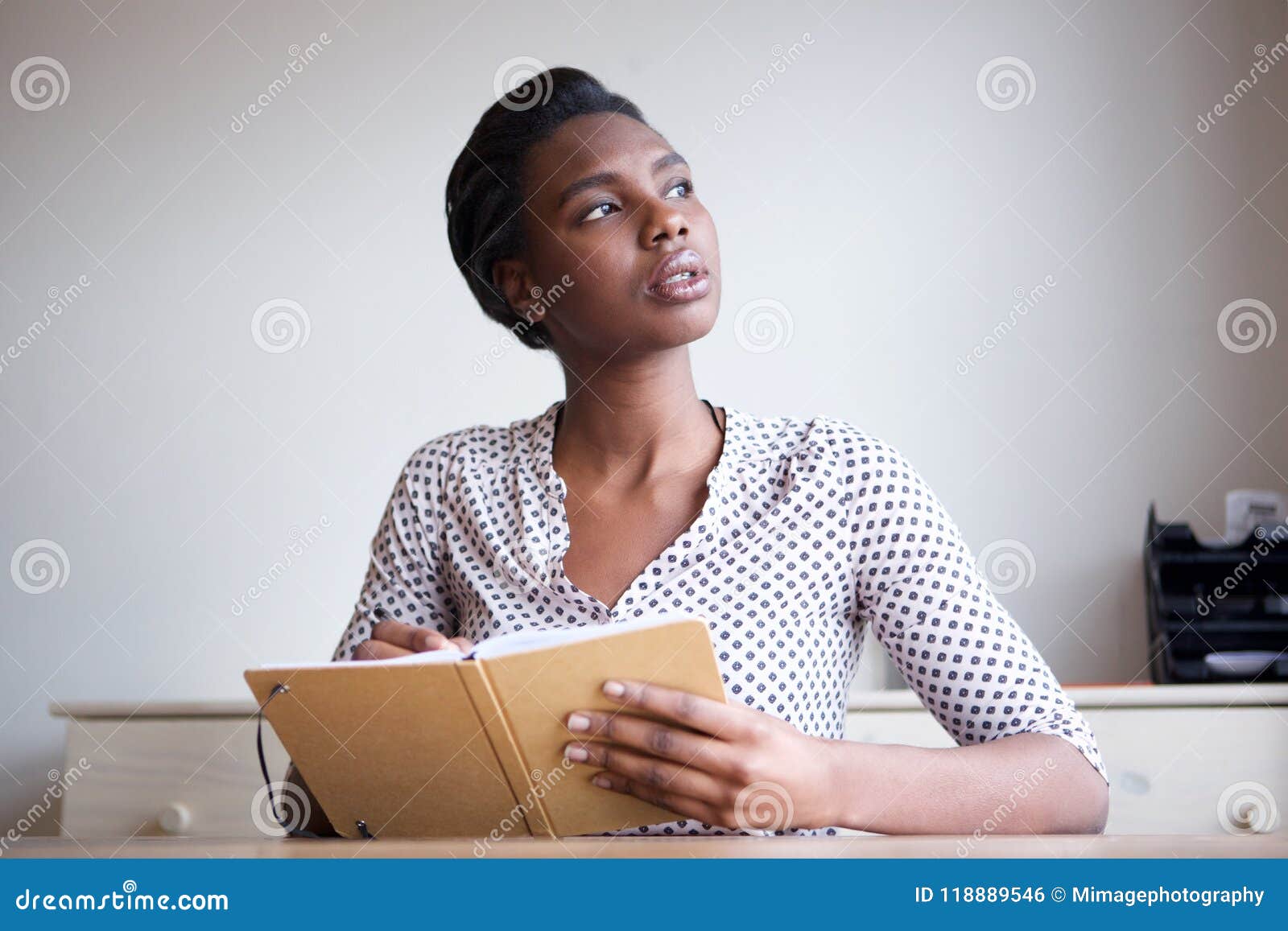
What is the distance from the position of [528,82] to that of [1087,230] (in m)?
1.32

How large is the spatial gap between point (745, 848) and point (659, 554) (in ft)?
2.01

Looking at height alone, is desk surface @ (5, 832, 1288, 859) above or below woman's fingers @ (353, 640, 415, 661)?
above

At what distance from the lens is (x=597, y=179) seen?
1396 millimetres

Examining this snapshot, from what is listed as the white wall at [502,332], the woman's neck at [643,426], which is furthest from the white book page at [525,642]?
the white wall at [502,332]

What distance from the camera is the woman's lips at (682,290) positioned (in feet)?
4.40

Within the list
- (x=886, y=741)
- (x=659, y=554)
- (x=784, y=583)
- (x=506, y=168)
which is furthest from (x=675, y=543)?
(x=886, y=741)

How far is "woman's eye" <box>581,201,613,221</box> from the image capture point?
54.8 inches

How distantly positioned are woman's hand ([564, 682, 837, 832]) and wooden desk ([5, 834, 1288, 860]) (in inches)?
4.1

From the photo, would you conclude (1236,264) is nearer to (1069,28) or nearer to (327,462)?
(1069,28)

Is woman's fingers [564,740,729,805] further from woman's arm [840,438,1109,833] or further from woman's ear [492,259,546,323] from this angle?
woman's ear [492,259,546,323]

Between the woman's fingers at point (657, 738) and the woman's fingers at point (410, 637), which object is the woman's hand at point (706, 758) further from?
the woman's fingers at point (410, 637)

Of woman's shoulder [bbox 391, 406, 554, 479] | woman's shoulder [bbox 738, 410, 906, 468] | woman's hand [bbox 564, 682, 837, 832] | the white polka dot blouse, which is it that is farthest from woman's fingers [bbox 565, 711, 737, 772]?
woman's shoulder [bbox 391, 406, 554, 479]

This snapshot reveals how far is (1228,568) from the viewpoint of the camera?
76.3 inches
